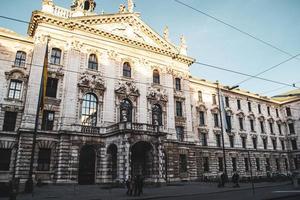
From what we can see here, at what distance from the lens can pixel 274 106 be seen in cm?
5594

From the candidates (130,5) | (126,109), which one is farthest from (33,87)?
(130,5)

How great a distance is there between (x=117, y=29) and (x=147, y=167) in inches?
722

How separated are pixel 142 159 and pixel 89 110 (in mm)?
8273

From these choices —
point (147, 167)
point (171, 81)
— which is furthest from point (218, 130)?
point (147, 167)

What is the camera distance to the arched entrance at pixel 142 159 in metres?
26.8

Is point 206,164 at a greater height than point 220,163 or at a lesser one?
lesser

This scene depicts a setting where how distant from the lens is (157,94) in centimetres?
3419

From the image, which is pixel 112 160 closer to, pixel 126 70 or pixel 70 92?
pixel 70 92

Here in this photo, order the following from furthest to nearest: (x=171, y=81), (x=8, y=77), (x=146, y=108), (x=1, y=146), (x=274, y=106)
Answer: (x=274, y=106) → (x=171, y=81) → (x=146, y=108) → (x=8, y=77) → (x=1, y=146)

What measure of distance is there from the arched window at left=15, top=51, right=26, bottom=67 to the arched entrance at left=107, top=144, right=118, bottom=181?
43.7 ft

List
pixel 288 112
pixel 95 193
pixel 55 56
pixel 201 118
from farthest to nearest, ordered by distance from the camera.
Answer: pixel 288 112 < pixel 201 118 < pixel 55 56 < pixel 95 193

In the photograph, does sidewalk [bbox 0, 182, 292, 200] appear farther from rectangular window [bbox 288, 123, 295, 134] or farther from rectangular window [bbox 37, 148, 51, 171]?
rectangular window [bbox 288, 123, 295, 134]

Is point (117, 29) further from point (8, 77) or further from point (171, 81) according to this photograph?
point (8, 77)

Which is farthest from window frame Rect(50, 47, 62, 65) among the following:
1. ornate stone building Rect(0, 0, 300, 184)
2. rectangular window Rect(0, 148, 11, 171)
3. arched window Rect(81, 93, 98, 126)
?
rectangular window Rect(0, 148, 11, 171)
